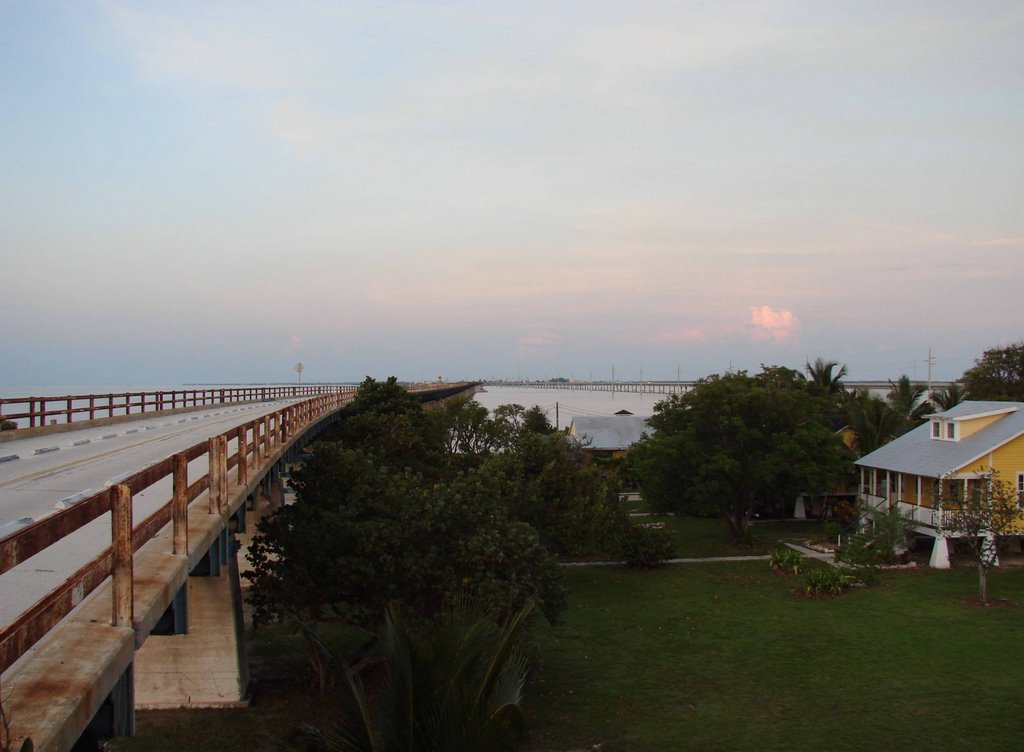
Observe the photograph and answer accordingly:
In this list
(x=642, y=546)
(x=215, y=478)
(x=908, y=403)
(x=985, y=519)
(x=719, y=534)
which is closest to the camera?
(x=215, y=478)

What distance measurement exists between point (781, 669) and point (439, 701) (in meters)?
15.4

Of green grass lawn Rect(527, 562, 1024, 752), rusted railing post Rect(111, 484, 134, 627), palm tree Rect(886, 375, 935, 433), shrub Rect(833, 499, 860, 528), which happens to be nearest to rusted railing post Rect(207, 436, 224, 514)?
rusted railing post Rect(111, 484, 134, 627)

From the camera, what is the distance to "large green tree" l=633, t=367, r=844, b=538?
117 ft

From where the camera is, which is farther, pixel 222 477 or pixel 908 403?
pixel 908 403

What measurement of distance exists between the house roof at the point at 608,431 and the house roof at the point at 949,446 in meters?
24.9

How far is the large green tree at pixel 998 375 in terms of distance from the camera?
55125 mm

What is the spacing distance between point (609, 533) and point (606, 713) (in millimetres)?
14728

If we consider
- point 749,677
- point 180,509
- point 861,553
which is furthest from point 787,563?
point 180,509

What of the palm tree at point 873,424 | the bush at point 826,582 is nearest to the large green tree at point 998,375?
the palm tree at point 873,424

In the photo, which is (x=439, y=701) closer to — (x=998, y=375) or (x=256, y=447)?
(x=256, y=447)

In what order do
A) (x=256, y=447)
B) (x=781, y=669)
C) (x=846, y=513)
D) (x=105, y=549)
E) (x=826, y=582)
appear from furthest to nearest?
(x=846, y=513) → (x=826, y=582) → (x=781, y=669) → (x=256, y=447) → (x=105, y=549)

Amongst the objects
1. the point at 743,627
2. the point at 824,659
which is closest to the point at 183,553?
the point at 824,659

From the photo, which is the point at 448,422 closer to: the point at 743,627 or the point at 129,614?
the point at 743,627

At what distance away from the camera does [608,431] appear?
211 ft
